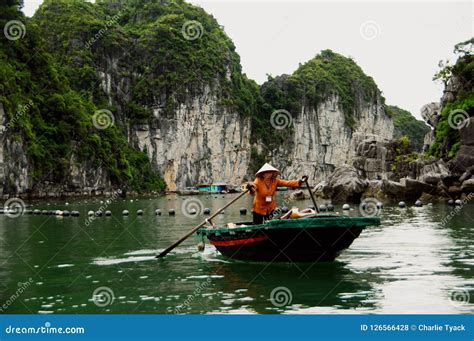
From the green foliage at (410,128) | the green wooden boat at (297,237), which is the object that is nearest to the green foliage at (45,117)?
the green wooden boat at (297,237)

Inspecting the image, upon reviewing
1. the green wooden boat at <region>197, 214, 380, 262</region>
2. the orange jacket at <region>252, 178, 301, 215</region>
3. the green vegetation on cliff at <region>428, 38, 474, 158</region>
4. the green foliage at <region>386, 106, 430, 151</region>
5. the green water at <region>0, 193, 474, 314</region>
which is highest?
the green foliage at <region>386, 106, 430, 151</region>

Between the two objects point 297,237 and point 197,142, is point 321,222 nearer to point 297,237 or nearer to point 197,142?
point 297,237

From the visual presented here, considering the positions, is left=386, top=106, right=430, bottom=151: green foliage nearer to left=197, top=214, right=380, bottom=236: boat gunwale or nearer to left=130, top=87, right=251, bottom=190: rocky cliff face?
left=130, top=87, right=251, bottom=190: rocky cliff face

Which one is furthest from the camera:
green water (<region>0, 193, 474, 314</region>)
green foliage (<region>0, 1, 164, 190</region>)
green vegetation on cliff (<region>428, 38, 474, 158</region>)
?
green foliage (<region>0, 1, 164, 190</region>)

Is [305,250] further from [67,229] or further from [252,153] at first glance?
[252,153]

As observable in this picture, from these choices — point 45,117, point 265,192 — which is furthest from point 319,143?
point 265,192

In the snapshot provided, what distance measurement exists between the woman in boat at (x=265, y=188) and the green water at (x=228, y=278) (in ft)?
3.94

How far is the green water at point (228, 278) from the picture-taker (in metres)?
9.08

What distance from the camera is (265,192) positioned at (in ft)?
43.3

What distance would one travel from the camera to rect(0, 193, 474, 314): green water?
908 cm

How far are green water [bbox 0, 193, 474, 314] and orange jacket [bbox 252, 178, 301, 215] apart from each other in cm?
130

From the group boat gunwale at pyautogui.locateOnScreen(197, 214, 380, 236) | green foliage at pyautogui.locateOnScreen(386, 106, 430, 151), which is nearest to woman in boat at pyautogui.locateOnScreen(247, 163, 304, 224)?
boat gunwale at pyautogui.locateOnScreen(197, 214, 380, 236)

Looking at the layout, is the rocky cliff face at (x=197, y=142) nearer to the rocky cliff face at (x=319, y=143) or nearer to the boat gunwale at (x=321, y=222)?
the rocky cliff face at (x=319, y=143)
